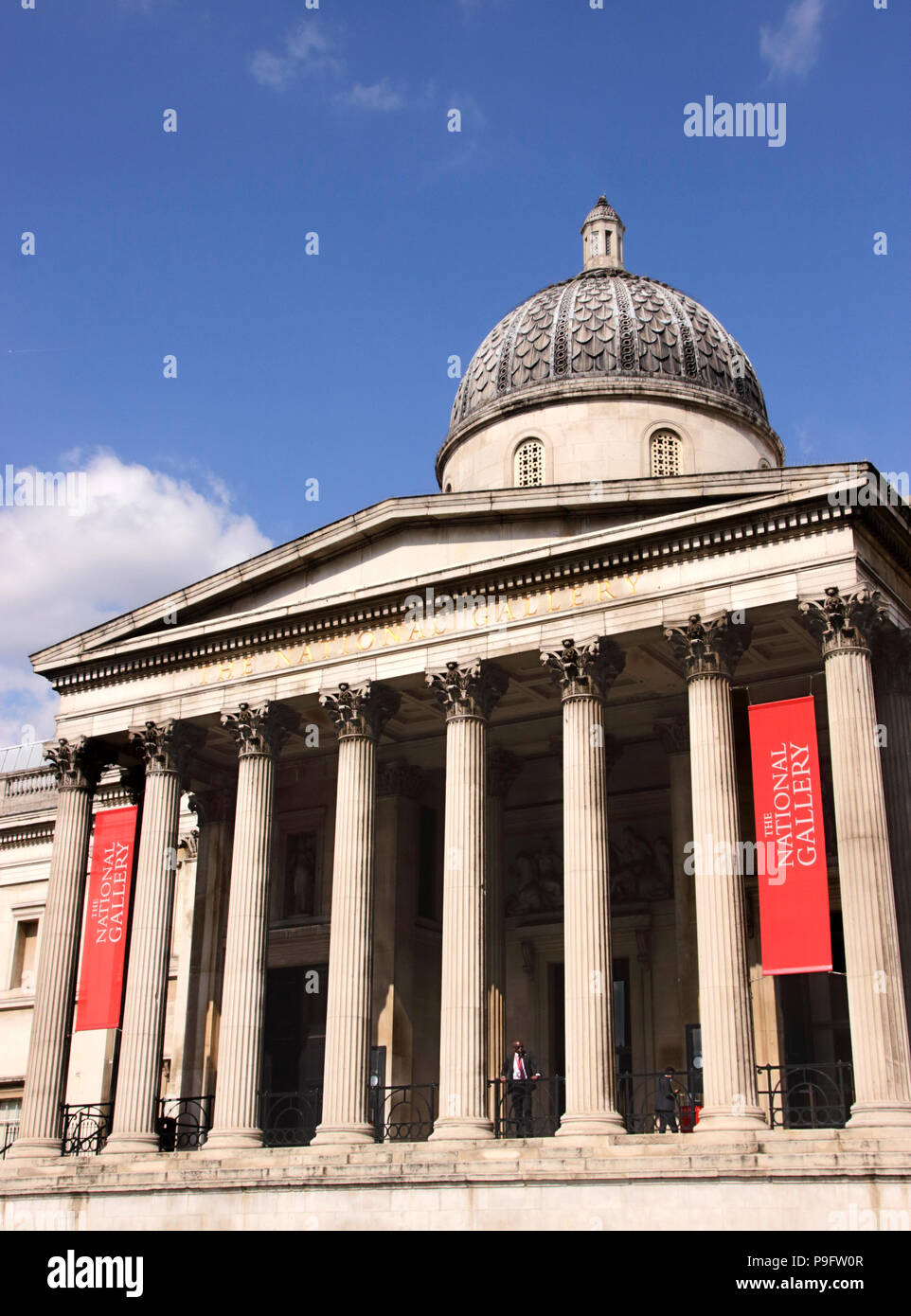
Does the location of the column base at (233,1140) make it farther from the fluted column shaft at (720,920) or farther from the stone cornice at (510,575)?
the stone cornice at (510,575)

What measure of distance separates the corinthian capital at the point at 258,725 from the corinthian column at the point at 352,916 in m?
1.55

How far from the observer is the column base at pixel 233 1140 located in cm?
2741

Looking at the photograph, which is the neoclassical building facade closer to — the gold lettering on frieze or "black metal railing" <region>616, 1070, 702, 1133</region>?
the gold lettering on frieze

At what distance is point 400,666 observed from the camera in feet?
95.5

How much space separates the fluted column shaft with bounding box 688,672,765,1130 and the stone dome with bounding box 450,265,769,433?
12.3 metres

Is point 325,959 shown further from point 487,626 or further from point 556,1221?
point 556,1221

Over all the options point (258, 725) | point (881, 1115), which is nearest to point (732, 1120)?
point (881, 1115)

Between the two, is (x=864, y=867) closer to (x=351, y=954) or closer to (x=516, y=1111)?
(x=516, y=1111)

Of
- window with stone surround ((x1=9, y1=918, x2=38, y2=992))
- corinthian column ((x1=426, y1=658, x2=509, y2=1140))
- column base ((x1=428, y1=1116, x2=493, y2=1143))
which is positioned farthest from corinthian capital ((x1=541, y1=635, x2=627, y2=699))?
window with stone surround ((x1=9, y1=918, x2=38, y2=992))

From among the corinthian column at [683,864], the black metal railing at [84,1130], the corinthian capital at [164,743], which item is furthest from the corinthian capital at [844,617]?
the black metal railing at [84,1130]

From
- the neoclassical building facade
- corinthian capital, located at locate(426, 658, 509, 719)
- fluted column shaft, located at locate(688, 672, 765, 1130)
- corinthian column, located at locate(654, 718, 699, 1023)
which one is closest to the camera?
fluted column shaft, located at locate(688, 672, 765, 1130)

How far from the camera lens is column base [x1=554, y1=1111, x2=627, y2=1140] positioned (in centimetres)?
2391

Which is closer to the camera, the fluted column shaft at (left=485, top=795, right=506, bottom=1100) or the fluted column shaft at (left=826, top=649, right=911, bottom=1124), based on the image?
the fluted column shaft at (left=826, top=649, right=911, bottom=1124)
